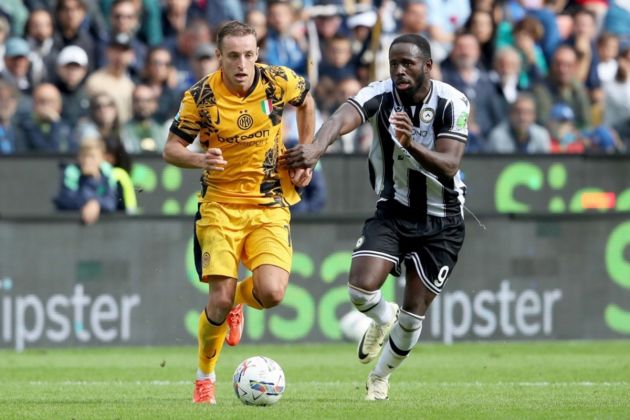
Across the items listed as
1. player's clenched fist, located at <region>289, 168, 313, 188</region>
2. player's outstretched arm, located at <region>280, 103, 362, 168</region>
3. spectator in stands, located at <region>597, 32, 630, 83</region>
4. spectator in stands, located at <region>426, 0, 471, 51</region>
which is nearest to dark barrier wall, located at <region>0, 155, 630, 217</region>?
spectator in stands, located at <region>426, 0, 471, 51</region>

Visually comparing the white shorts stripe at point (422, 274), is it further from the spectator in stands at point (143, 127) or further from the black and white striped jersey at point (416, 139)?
the spectator in stands at point (143, 127)

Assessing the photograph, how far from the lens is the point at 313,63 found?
17.3 m

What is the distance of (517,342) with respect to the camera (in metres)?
15.2

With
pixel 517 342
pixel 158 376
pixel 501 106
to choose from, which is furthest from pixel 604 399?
pixel 501 106

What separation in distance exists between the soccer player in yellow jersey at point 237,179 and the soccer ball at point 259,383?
0.47 meters

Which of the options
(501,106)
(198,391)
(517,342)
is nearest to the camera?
(198,391)

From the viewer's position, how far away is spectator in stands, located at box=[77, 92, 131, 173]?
15367 millimetres

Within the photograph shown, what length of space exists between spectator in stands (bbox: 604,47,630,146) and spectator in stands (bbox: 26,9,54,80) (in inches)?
284

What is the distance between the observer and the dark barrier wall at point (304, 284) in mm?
14547

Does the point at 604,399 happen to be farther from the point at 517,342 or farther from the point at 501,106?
the point at 501,106

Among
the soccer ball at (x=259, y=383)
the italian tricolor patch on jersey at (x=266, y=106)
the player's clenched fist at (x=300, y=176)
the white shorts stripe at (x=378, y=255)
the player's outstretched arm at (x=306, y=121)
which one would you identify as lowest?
the soccer ball at (x=259, y=383)

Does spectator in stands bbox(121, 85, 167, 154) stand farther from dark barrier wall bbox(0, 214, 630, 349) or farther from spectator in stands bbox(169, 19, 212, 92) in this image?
dark barrier wall bbox(0, 214, 630, 349)

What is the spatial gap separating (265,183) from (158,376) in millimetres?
3146

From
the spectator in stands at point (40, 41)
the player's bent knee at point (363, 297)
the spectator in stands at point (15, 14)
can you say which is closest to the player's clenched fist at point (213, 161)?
the player's bent knee at point (363, 297)
